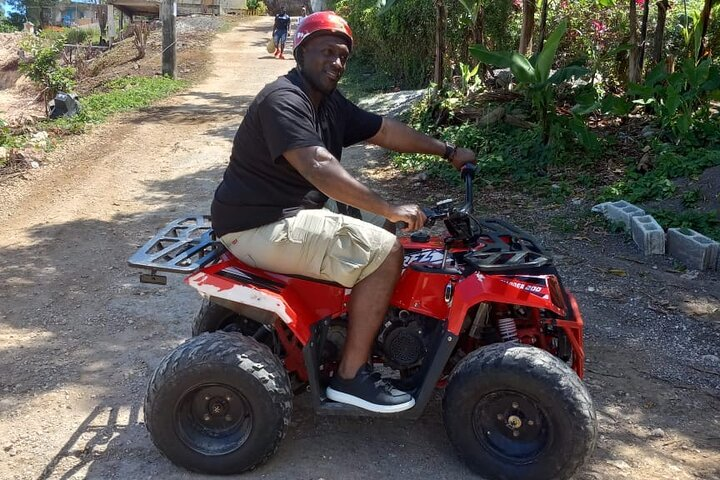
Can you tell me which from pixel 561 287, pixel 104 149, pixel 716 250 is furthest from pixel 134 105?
pixel 561 287

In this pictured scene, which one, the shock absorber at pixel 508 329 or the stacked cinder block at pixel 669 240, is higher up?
the shock absorber at pixel 508 329

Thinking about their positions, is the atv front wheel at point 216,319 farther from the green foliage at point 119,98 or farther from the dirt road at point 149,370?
the green foliage at point 119,98

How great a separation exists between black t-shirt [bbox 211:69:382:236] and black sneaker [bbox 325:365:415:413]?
773 mm

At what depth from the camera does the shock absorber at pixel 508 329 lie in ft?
10.6

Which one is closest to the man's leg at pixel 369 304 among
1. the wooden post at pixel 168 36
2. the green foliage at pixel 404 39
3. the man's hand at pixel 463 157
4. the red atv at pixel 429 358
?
the red atv at pixel 429 358

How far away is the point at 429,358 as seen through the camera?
3.12 meters

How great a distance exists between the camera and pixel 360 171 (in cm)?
880

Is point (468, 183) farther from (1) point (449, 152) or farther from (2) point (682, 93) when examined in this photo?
(2) point (682, 93)

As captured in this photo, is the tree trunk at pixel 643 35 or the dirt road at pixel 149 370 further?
the tree trunk at pixel 643 35

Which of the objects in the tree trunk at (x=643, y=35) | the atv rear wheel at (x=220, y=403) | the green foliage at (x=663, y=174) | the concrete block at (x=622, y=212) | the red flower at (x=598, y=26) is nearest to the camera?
the atv rear wheel at (x=220, y=403)

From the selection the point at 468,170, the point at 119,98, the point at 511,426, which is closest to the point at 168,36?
the point at 119,98

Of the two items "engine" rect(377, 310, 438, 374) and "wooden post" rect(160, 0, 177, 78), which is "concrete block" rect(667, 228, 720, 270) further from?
"wooden post" rect(160, 0, 177, 78)

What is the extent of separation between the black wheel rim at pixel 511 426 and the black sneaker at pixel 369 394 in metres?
0.31

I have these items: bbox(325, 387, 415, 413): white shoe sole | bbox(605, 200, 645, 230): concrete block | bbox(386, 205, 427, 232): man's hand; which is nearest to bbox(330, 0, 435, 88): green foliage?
bbox(605, 200, 645, 230): concrete block
